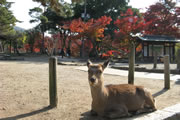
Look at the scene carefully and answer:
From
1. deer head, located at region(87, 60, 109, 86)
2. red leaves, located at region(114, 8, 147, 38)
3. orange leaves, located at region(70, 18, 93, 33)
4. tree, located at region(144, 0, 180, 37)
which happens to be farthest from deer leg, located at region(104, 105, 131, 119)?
tree, located at region(144, 0, 180, 37)

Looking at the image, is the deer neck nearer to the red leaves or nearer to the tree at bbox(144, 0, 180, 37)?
the red leaves

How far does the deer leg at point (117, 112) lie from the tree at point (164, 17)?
21918 millimetres

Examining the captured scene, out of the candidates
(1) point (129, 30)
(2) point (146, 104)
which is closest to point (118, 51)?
(1) point (129, 30)

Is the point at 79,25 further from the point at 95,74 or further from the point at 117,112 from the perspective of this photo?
the point at 117,112

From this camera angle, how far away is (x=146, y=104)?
371 cm

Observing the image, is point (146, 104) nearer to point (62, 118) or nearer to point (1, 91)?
point (62, 118)

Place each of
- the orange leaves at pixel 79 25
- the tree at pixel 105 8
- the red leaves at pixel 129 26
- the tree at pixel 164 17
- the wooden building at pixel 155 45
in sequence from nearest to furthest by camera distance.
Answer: the orange leaves at pixel 79 25 → the wooden building at pixel 155 45 → the red leaves at pixel 129 26 → the tree at pixel 164 17 → the tree at pixel 105 8

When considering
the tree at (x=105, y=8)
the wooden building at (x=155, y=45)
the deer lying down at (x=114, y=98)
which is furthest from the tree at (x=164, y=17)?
the deer lying down at (x=114, y=98)

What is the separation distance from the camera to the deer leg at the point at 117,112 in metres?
3.18

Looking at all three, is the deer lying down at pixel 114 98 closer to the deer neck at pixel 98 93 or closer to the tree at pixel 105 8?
the deer neck at pixel 98 93

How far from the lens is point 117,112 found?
10.6ft

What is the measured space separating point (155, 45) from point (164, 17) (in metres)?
5.01

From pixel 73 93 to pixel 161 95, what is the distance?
2.59 metres

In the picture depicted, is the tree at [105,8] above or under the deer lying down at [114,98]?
above
